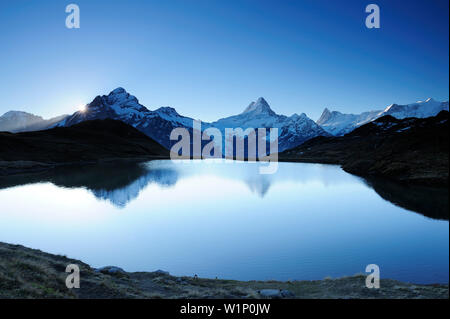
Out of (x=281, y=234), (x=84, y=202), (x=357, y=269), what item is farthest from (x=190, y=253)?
(x=84, y=202)

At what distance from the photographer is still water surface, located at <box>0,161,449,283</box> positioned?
18.6 m

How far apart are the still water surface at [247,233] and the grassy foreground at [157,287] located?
198cm

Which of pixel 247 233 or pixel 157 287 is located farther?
pixel 247 233

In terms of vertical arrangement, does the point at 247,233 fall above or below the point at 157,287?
above

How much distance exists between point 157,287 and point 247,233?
14068mm

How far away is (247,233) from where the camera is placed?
91.4 feet

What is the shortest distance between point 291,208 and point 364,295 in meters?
26.9

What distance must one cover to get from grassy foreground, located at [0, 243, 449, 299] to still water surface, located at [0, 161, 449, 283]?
198 centimetres

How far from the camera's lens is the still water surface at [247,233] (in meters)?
18.6

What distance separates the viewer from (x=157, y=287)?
15133mm

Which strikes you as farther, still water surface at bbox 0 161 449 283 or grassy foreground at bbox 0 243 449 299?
still water surface at bbox 0 161 449 283

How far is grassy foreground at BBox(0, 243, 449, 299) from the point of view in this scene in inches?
477
